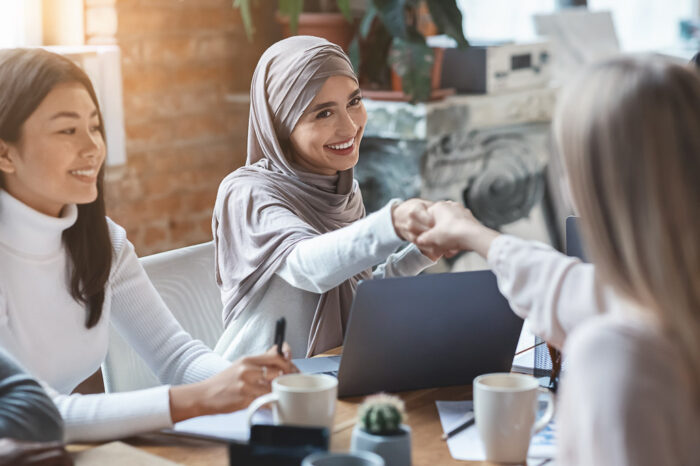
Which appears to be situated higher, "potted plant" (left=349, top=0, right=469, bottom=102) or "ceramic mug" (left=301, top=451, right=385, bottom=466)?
"potted plant" (left=349, top=0, right=469, bottom=102)

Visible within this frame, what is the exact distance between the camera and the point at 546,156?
3842 millimetres

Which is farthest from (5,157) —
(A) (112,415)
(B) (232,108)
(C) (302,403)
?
(B) (232,108)

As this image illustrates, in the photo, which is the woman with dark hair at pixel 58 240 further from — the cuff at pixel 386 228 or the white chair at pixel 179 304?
the cuff at pixel 386 228

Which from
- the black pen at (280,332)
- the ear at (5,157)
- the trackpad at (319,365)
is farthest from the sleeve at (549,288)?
the ear at (5,157)

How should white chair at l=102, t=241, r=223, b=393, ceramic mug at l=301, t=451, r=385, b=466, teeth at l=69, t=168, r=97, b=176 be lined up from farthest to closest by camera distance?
white chair at l=102, t=241, r=223, b=393
teeth at l=69, t=168, r=97, b=176
ceramic mug at l=301, t=451, r=385, b=466

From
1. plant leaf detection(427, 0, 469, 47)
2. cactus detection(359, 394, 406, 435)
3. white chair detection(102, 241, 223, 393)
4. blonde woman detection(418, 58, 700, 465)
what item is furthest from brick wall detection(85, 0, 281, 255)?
blonde woman detection(418, 58, 700, 465)

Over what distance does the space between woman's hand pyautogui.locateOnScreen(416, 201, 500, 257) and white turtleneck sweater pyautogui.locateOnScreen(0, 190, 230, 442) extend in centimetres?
43

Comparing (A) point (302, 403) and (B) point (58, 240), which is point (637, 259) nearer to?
(A) point (302, 403)

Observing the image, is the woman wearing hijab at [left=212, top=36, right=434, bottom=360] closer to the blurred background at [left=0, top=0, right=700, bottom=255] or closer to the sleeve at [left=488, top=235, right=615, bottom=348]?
the sleeve at [left=488, top=235, right=615, bottom=348]

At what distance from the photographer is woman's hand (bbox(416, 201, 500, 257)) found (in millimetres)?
1469

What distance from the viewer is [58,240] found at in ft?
5.22

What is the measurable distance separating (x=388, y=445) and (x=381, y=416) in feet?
0.11

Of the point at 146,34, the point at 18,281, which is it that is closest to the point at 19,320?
the point at 18,281

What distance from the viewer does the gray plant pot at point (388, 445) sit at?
108cm
